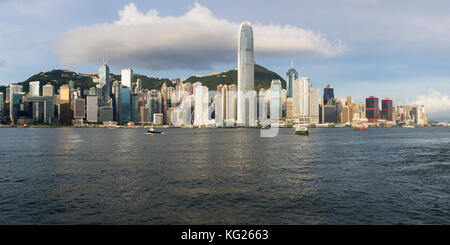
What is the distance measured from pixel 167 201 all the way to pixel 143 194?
4.75 metres

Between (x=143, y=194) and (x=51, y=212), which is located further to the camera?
(x=143, y=194)

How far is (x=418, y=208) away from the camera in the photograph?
31984 mm

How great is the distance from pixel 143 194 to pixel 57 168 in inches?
1209

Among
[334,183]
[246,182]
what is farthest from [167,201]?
[334,183]

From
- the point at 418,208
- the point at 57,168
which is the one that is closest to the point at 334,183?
the point at 418,208

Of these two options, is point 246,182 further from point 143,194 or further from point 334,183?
point 143,194

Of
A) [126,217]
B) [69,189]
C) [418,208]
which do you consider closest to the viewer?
[126,217]

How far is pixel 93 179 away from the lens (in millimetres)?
48062
